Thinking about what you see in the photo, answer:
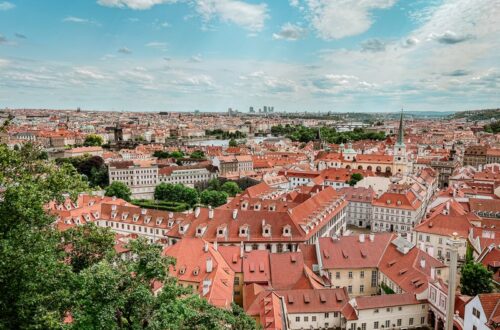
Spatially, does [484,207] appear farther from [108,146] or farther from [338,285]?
[108,146]

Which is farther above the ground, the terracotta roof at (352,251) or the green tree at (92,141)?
the green tree at (92,141)

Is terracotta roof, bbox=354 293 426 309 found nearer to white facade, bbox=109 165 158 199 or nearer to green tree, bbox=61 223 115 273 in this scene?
green tree, bbox=61 223 115 273

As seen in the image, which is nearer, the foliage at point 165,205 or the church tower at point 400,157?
the foliage at point 165,205

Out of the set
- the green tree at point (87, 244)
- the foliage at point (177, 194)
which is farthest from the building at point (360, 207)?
the green tree at point (87, 244)

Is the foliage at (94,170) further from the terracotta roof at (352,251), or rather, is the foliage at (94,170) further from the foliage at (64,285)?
the foliage at (64,285)

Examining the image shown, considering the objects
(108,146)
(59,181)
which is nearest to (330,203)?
(59,181)

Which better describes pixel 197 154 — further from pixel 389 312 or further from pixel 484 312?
pixel 484 312

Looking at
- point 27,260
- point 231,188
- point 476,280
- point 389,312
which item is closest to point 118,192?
point 231,188
